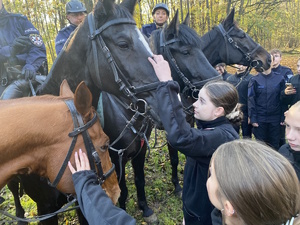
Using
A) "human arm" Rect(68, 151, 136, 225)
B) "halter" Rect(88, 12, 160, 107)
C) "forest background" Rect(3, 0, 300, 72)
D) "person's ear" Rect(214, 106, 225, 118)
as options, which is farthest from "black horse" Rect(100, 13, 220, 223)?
"forest background" Rect(3, 0, 300, 72)

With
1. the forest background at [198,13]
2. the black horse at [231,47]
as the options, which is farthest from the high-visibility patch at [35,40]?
the forest background at [198,13]

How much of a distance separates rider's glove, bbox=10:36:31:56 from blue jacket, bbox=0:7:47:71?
0.17ft

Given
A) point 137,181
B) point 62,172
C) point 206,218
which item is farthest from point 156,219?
point 62,172

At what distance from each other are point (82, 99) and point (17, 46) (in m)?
2.16

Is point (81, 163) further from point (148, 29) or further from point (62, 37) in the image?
point (148, 29)

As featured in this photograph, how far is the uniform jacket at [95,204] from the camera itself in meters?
1.33

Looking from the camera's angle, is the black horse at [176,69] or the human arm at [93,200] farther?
the black horse at [176,69]

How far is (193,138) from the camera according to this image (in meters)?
1.83

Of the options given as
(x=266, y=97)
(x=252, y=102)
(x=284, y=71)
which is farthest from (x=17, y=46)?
(x=284, y=71)

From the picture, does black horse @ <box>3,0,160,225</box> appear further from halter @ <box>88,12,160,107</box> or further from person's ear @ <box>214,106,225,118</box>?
person's ear @ <box>214,106,225,118</box>

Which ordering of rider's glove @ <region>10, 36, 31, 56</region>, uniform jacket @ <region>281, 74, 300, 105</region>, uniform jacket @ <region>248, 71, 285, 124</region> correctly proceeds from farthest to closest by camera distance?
1. uniform jacket @ <region>248, 71, 285, 124</region>
2. uniform jacket @ <region>281, 74, 300, 105</region>
3. rider's glove @ <region>10, 36, 31, 56</region>

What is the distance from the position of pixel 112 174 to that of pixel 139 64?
1058 millimetres

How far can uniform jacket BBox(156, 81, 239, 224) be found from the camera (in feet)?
5.87

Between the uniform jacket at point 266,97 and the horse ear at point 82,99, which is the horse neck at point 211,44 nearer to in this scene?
the uniform jacket at point 266,97
